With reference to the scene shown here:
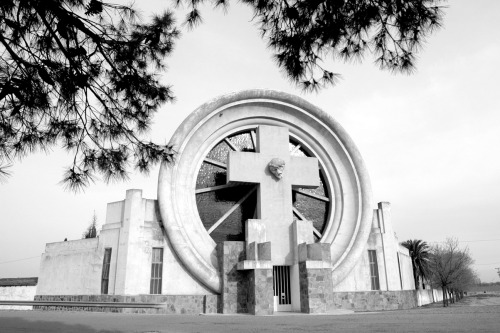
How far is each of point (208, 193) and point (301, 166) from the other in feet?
12.1

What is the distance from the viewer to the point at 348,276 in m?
14.8

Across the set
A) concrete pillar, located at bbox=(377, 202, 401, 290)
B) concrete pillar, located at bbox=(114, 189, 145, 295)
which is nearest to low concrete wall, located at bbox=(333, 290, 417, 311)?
concrete pillar, located at bbox=(377, 202, 401, 290)

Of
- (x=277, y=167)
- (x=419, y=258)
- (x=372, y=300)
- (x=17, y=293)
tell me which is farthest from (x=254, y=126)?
(x=419, y=258)

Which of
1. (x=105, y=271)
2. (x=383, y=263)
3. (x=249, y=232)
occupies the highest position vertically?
(x=249, y=232)

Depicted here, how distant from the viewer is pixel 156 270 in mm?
12992

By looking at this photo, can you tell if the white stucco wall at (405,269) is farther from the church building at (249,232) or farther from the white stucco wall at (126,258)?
the white stucco wall at (126,258)

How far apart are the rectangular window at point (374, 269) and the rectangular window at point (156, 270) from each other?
8030mm

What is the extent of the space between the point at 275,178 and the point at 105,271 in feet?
21.8

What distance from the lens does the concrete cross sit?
14.1 meters

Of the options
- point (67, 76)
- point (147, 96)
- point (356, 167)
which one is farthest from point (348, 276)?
point (67, 76)

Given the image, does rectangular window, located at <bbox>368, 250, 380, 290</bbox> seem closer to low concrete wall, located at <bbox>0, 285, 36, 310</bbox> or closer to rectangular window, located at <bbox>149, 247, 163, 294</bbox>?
rectangular window, located at <bbox>149, 247, 163, 294</bbox>

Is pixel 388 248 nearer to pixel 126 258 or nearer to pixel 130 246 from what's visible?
pixel 130 246

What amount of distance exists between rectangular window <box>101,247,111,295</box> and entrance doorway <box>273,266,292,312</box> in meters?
5.61

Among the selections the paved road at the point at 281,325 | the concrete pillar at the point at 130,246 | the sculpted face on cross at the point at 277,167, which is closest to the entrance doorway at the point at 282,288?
the sculpted face on cross at the point at 277,167
